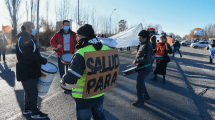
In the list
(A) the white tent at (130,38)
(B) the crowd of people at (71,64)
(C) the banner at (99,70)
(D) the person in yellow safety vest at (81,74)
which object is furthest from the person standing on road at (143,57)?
(A) the white tent at (130,38)

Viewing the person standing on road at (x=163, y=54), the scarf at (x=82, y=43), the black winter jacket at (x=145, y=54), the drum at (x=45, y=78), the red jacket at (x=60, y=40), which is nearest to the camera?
the scarf at (x=82, y=43)

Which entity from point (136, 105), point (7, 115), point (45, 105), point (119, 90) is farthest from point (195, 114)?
point (7, 115)

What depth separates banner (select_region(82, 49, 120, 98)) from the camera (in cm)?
204

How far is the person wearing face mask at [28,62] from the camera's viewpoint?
10.2ft

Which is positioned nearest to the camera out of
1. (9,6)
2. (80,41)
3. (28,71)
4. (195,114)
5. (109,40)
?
(80,41)

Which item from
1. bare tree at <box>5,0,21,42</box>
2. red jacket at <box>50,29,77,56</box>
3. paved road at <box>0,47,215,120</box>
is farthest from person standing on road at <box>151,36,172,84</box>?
bare tree at <box>5,0,21,42</box>

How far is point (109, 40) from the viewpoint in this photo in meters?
12.2

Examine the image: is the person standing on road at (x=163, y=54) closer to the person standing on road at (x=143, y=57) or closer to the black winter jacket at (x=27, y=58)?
the person standing on road at (x=143, y=57)

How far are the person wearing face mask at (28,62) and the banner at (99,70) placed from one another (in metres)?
1.56

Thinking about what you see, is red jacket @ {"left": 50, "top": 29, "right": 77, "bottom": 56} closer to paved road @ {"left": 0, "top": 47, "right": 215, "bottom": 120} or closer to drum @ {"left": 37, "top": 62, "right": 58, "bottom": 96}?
paved road @ {"left": 0, "top": 47, "right": 215, "bottom": 120}

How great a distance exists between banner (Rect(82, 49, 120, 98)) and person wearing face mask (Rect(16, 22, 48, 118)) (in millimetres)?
1563

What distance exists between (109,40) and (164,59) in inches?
239

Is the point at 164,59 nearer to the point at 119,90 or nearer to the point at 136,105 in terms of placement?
the point at 119,90

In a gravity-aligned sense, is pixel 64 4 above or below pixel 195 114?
above
